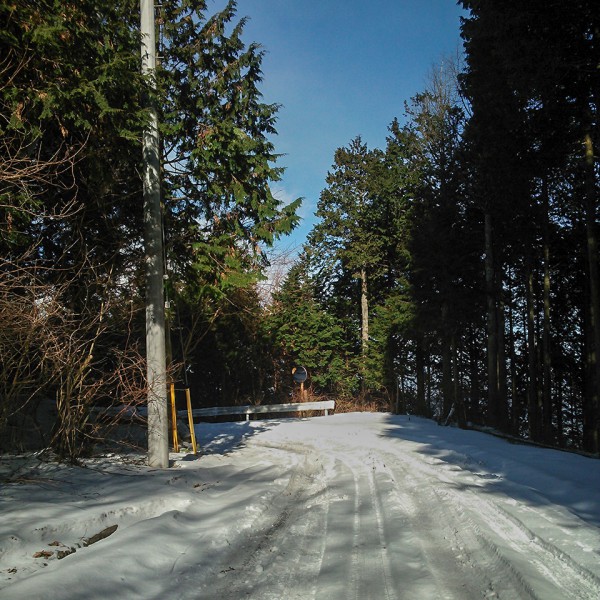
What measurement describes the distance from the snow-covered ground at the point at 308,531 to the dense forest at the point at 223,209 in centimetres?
195

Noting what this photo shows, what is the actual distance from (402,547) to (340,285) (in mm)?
31897

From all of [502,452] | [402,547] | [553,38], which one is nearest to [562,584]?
[402,547]

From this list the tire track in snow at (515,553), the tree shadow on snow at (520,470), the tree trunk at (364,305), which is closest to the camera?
the tire track in snow at (515,553)

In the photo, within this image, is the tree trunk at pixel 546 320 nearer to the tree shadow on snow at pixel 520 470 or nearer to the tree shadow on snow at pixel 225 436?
the tree shadow on snow at pixel 520 470

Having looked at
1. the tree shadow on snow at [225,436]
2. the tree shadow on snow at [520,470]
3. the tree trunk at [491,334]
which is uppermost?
the tree trunk at [491,334]

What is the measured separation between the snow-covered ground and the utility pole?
66cm

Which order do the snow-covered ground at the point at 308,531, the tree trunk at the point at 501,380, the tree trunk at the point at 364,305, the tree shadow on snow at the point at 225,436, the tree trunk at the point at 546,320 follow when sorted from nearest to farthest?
the snow-covered ground at the point at 308,531
the tree shadow on snow at the point at 225,436
the tree trunk at the point at 501,380
the tree trunk at the point at 546,320
the tree trunk at the point at 364,305

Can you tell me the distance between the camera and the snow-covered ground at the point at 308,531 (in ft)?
12.2

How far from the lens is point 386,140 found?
3544cm

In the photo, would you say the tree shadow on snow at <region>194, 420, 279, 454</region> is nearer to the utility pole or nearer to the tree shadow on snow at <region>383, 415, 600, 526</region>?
the utility pole

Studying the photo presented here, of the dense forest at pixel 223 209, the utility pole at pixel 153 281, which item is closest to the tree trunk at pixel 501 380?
the dense forest at pixel 223 209

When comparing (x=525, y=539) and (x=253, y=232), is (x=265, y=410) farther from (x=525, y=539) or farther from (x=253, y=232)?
(x=525, y=539)

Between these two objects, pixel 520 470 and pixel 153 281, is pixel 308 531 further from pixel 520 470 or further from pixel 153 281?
pixel 153 281

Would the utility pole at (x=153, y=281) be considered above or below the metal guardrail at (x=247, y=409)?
above
